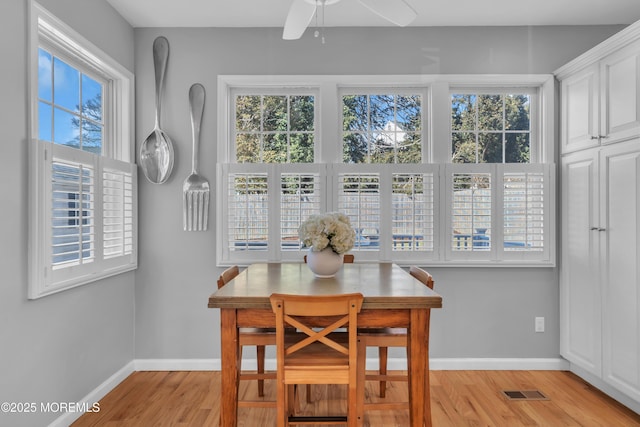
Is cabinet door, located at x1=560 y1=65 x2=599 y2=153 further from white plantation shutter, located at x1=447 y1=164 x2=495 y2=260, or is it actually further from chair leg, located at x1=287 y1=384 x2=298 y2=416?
chair leg, located at x1=287 y1=384 x2=298 y2=416

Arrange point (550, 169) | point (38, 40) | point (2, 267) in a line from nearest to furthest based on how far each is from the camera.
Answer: point (2, 267), point (38, 40), point (550, 169)

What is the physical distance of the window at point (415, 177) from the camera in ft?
10.4

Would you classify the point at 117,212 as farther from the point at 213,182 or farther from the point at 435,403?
the point at 435,403

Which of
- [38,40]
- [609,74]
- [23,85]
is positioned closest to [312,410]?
[23,85]

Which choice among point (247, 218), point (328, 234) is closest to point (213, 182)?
point (247, 218)

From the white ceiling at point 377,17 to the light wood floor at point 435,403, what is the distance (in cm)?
263

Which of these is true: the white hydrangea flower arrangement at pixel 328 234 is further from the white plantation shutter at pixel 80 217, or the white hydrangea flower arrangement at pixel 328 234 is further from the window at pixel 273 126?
the white plantation shutter at pixel 80 217

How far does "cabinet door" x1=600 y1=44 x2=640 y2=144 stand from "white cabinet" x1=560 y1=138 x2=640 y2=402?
8cm

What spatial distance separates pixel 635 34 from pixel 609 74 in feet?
0.93

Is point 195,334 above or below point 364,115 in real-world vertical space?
below

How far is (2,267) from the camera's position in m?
1.86

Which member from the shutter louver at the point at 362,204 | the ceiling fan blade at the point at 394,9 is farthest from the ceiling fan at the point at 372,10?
the shutter louver at the point at 362,204

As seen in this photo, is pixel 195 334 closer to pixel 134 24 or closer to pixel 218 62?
pixel 218 62

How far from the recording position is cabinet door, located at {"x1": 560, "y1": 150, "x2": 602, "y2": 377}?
276 cm
